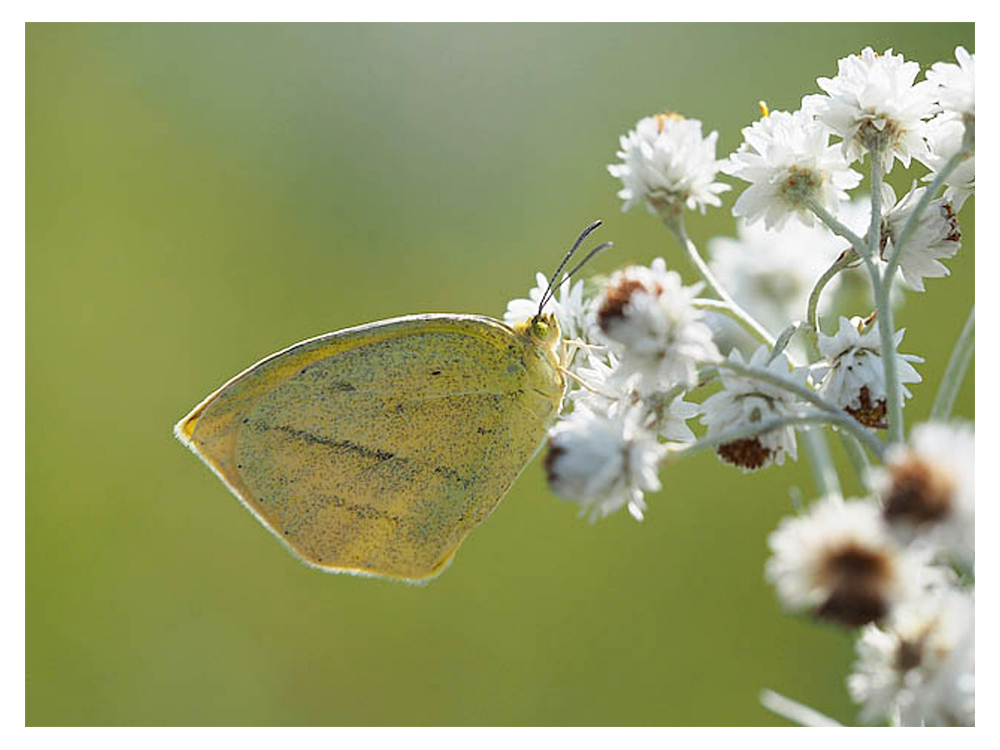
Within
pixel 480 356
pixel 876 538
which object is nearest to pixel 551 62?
pixel 480 356

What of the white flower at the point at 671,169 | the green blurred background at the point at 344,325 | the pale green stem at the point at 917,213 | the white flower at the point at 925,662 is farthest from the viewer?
the green blurred background at the point at 344,325

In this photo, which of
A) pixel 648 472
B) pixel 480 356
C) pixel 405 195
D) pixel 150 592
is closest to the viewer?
pixel 648 472

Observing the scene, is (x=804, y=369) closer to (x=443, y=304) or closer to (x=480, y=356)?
(x=480, y=356)

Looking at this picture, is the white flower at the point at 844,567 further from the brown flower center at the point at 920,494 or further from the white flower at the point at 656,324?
the white flower at the point at 656,324

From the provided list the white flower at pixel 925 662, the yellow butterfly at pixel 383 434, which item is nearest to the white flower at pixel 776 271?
the yellow butterfly at pixel 383 434

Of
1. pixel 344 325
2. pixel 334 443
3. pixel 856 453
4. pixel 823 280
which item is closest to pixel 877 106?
pixel 823 280

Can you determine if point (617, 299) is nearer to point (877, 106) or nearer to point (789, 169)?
point (789, 169)
